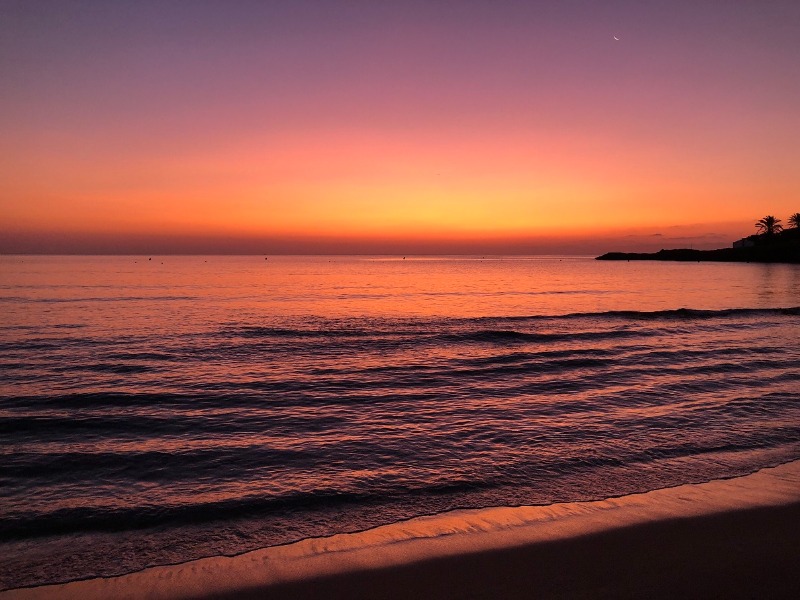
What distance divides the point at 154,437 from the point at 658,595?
1095 cm

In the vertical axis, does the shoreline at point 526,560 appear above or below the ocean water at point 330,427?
above

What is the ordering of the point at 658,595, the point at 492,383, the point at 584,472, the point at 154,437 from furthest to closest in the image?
the point at 492,383
the point at 154,437
the point at 584,472
the point at 658,595

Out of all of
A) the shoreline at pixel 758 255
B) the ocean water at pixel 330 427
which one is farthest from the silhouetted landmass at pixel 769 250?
the ocean water at pixel 330 427

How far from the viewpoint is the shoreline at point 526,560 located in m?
5.87

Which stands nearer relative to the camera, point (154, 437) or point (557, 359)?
point (154, 437)

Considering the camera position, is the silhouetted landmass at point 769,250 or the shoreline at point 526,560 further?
the silhouetted landmass at point 769,250

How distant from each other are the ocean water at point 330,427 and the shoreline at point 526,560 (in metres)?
0.53

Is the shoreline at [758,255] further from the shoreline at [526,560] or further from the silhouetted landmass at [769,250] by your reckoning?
the shoreline at [526,560]

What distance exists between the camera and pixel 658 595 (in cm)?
564

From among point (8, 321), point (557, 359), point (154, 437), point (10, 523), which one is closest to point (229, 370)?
point (154, 437)

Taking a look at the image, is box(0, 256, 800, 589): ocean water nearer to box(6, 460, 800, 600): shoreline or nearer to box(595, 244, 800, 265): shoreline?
box(6, 460, 800, 600): shoreline

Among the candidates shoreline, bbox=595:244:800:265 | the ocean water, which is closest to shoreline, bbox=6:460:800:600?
the ocean water

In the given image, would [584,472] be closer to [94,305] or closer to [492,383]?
[492,383]

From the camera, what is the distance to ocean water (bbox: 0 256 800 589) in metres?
8.22
